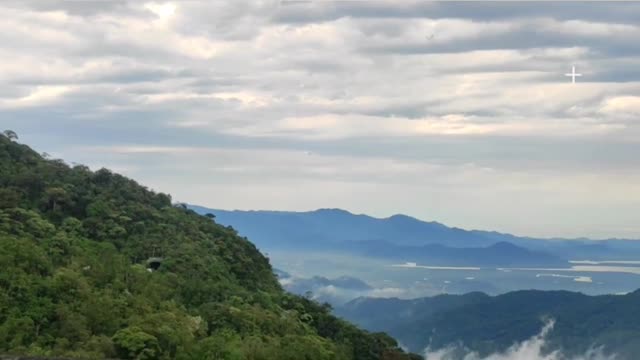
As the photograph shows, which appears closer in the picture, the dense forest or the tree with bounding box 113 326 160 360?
the tree with bounding box 113 326 160 360

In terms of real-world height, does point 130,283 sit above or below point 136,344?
above

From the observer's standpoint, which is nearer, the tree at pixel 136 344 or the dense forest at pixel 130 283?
the tree at pixel 136 344

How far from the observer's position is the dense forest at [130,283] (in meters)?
39.8

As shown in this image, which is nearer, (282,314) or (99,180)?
(282,314)

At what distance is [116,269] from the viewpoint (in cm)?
5031

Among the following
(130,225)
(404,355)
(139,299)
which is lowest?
(404,355)

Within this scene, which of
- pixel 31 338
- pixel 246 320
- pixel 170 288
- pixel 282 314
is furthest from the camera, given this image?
pixel 282 314

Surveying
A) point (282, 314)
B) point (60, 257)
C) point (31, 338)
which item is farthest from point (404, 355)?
point (31, 338)

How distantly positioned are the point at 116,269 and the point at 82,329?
36.6 feet

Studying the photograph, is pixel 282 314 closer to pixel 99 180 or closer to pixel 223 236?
pixel 223 236

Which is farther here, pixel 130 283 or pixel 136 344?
pixel 130 283

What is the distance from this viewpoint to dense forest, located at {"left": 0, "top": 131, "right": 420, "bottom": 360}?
130 feet

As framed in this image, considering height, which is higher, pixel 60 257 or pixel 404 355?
pixel 60 257

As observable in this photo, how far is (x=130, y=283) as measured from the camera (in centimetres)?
4938
